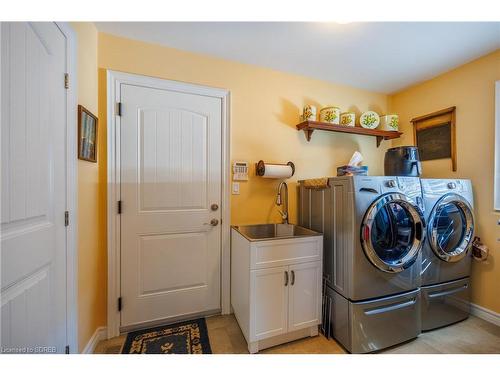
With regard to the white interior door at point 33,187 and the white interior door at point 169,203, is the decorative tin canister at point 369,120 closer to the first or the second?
the white interior door at point 169,203

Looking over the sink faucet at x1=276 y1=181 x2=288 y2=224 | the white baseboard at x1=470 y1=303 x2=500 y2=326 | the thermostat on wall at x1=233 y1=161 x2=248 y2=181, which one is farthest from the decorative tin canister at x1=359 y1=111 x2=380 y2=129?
the white baseboard at x1=470 y1=303 x2=500 y2=326

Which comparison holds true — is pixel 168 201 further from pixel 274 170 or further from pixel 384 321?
pixel 384 321

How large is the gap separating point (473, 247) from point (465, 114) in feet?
4.13

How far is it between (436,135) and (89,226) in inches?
131

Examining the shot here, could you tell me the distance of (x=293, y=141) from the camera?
83.8 inches

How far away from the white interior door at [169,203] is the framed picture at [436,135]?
7.44ft

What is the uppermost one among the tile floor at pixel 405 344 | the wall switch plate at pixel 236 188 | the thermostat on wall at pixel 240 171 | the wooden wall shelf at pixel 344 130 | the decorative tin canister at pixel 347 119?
the decorative tin canister at pixel 347 119

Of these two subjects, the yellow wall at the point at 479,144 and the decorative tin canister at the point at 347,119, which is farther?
the decorative tin canister at the point at 347,119

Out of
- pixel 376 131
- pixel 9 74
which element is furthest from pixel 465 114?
pixel 9 74

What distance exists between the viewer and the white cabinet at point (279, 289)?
4.64 ft

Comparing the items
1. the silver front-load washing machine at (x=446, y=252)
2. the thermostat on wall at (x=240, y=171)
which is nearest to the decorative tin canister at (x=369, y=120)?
the silver front-load washing machine at (x=446, y=252)

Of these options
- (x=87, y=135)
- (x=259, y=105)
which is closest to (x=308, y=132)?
(x=259, y=105)

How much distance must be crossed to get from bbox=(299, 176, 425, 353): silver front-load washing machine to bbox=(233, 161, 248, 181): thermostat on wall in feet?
2.52

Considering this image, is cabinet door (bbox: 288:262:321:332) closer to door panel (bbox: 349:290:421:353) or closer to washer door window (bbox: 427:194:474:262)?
door panel (bbox: 349:290:421:353)
